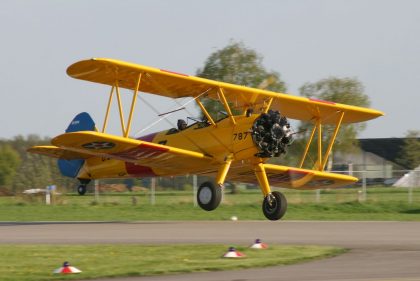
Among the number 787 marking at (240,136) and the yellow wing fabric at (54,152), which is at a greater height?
the number 787 marking at (240,136)

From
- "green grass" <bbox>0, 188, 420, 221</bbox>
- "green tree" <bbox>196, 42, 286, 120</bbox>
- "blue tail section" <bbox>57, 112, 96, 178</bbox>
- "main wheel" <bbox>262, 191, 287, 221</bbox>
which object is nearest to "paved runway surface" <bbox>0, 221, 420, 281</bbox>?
"main wheel" <bbox>262, 191, 287, 221</bbox>

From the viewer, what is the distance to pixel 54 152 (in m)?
22.4

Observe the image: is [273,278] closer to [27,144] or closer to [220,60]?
[220,60]

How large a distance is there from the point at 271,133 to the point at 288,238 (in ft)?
10.4

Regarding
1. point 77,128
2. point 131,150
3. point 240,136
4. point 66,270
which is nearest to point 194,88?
point 240,136

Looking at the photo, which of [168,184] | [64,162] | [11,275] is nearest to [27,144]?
[168,184]

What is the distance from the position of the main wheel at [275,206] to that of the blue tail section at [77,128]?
715cm

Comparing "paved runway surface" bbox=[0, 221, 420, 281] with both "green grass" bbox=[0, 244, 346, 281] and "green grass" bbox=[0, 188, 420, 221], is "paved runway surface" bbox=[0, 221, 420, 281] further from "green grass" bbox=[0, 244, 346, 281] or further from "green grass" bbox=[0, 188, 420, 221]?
"green grass" bbox=[0, 188, 420, 221]

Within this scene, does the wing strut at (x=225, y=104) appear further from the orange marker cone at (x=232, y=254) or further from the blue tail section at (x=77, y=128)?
the orange marker cone at (x=232, y=254)

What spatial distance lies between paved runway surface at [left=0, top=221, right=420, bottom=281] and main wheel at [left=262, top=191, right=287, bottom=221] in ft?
1.09

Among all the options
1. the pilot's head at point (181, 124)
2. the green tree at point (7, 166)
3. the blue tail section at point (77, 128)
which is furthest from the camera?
the green tree at point (7, 166)

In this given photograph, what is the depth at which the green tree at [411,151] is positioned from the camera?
66875 millimetres

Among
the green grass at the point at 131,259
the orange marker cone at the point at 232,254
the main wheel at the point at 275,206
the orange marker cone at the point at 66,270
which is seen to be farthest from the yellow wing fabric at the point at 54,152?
the orange marker cone at the point at 66,270

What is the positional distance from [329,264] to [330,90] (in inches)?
1585
